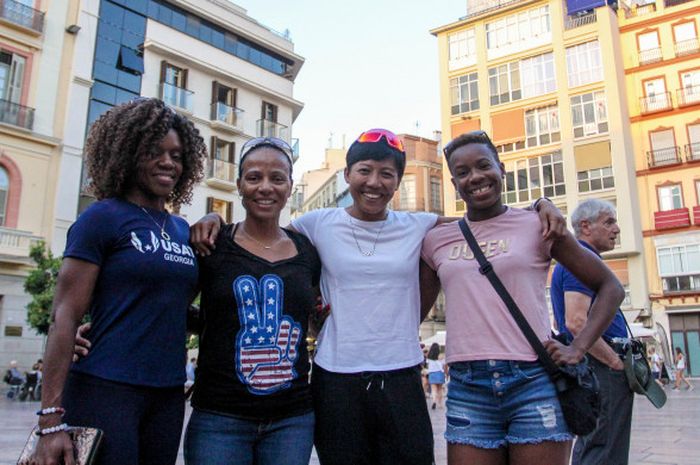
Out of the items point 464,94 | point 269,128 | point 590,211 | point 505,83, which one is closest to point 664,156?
point 505,83

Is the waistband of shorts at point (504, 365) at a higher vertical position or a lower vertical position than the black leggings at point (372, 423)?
higher

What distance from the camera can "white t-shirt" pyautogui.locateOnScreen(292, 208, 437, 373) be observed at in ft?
8.84

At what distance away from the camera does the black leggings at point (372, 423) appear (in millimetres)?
2602

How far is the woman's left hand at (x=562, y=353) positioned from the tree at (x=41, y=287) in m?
16.7

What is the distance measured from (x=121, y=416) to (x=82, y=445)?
170 millimetres

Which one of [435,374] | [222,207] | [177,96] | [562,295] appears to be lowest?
[435,374]

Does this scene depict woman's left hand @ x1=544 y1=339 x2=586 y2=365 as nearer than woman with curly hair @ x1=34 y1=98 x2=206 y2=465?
No

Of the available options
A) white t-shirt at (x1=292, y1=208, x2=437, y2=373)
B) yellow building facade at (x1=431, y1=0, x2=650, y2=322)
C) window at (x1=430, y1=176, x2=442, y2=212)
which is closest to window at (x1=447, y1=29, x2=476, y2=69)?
yellow building facade at (x1=431, y1=0, x2=650, y2=322)

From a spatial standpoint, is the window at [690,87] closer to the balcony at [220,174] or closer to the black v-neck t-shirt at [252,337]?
the balcony at [220,174]

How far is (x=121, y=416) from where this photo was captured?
224 cm

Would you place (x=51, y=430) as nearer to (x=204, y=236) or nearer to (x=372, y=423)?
(x=204, y=236)

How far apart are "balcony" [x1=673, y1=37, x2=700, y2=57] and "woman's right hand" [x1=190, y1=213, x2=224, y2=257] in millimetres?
36327

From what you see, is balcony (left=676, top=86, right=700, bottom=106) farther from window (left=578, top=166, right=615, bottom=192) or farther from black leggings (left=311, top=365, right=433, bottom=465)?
black leggings (left=311, top=365, right=433, bottom=465)

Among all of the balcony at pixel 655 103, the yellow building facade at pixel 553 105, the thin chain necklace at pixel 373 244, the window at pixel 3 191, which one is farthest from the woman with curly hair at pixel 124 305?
the balcony at pixel 655 103
